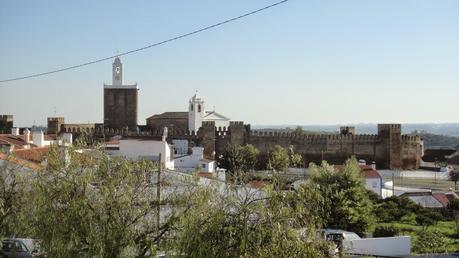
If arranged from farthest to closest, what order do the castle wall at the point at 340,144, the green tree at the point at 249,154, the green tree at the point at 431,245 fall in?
the castle wall at the point at 340,144 → the green tree at the point at 249,154 → the green tree at the point at 431,245

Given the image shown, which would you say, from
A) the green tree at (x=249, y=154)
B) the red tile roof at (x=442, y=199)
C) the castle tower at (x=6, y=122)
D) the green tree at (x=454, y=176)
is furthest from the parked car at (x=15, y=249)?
the castle tower at (x=6, y=122)

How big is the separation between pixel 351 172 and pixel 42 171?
16188mm

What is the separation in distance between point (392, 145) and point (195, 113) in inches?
739

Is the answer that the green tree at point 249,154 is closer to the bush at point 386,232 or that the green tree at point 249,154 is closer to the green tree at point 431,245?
the bush at point 386,232

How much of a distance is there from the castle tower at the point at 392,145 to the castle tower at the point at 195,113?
17.2 metres

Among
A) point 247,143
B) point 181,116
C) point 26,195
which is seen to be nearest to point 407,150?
point 247,143

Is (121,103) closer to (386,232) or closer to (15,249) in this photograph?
(386,232)

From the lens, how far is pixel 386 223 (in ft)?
86.2

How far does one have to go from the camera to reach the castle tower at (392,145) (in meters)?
54.4

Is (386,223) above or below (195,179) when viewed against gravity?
below

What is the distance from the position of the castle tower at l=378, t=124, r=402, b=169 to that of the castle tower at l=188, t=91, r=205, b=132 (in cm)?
1721

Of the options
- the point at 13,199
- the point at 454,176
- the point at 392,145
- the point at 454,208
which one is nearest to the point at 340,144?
the point at 392,145

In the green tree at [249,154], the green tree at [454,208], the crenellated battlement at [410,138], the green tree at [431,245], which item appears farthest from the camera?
the crenellated battlement at [410,138]

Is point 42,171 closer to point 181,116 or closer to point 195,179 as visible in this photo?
point 195,179
